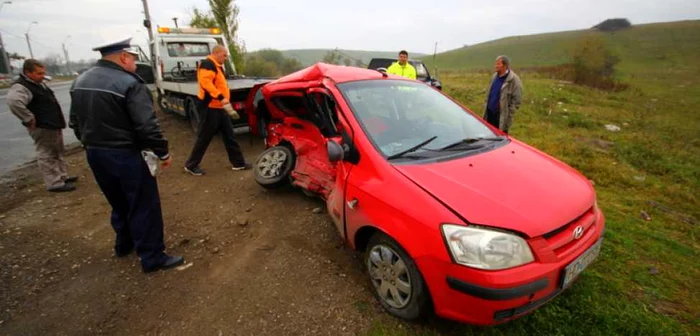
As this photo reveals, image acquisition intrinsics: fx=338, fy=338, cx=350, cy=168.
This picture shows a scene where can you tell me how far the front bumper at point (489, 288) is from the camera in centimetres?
173

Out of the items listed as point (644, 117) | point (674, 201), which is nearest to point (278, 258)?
point (674, 201)

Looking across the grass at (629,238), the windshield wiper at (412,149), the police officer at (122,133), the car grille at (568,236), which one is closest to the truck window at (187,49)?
the police officer at (122,133)

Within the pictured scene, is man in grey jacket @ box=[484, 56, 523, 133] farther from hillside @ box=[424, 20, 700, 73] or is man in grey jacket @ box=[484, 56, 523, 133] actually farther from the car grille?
hillside @ box=[424, 20, 700, 73]

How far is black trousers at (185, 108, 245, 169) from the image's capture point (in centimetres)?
495

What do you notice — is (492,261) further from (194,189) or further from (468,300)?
(194,189)

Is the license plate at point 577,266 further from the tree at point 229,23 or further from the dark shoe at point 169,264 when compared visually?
the tree at point 229,23

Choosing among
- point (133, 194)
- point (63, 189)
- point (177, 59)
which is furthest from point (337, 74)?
point (177, 59)

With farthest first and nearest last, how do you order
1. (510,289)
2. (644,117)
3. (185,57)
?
(644,117) → (185,57) → (510,289)

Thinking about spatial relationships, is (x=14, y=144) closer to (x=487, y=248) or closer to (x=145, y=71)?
(x=145, y=71)

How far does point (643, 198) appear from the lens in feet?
14.2

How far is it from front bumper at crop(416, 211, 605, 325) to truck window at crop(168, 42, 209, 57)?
9.27 meters

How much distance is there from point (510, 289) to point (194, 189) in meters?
4.26

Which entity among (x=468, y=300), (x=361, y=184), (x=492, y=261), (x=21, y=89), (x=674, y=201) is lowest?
(x=674, y=201)

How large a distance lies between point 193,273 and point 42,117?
11.2ft
